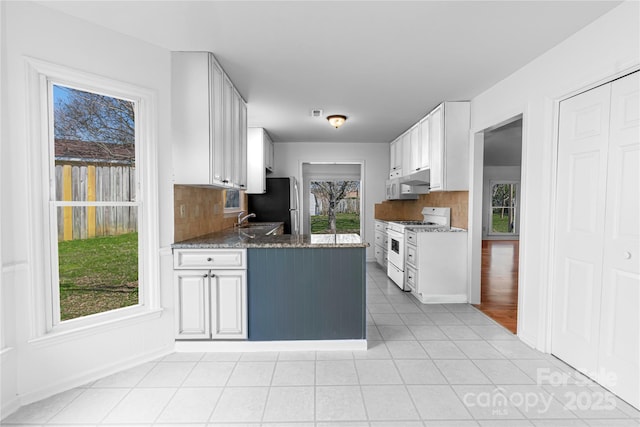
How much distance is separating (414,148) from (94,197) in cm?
408

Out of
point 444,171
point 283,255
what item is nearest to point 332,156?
point 444,171

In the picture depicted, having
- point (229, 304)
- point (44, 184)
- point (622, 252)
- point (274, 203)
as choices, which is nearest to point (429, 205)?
point (274, 203)

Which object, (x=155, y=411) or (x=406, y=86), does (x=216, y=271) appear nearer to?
(x=155, y=411)

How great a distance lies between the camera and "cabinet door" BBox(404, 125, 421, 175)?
15.4ft

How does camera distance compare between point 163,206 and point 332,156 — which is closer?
point 163,206

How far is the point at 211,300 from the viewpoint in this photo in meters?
2.62

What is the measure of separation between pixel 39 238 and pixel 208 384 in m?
1.42

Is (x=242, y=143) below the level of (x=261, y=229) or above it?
above

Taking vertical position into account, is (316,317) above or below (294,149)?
below

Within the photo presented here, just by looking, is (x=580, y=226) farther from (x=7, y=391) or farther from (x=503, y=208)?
(x=503, y=208)

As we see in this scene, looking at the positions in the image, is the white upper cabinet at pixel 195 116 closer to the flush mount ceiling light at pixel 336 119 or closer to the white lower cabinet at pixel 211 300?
the white lower cabinet at pixel 211 300

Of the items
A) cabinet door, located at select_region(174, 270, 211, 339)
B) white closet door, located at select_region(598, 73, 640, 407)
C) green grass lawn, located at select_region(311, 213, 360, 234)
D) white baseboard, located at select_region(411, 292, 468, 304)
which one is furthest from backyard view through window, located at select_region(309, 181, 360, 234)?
white closet door, located at select_region(598, 73, 640, 407)

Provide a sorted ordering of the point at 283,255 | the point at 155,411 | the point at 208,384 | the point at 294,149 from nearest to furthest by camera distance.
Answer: the point at 155,411, the point at 208,384, the point at 283,255, the point at 294,149

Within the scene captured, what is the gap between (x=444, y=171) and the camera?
3.89 meters
